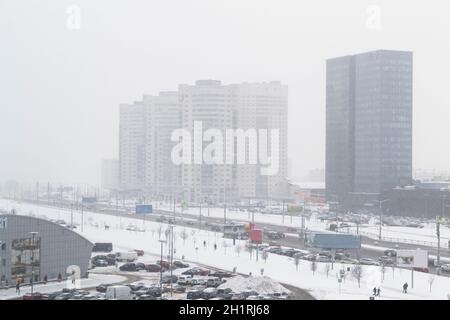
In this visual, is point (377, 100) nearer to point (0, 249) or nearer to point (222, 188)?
point (222, 188)

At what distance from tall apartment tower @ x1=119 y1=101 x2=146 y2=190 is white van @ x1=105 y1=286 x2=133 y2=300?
1831 cm

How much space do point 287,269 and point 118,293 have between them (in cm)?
245

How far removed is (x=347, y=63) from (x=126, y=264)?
15960 millimetres

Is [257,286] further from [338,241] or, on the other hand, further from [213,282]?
[338,241]

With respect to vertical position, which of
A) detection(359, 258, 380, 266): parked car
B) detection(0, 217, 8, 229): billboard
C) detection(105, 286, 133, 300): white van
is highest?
detection(0, 217, 8, 229): billboard

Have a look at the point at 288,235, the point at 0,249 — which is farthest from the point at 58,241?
the point at 288,235

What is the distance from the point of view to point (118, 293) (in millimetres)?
5441

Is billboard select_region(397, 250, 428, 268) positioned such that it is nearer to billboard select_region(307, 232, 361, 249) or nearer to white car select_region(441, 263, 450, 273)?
white car select_region(441, 263, 450, 273)

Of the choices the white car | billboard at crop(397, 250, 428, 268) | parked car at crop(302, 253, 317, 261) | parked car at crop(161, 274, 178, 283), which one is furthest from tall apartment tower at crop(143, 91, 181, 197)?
parked car at crop(161, 274, 178, 283)

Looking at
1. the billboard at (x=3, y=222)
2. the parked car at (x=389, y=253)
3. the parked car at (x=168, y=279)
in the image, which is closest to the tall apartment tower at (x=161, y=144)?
the parked car at (x=389, y=253)

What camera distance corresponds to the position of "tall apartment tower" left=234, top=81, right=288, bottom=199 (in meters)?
21.0

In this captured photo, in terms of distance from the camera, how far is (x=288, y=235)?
466 inches
